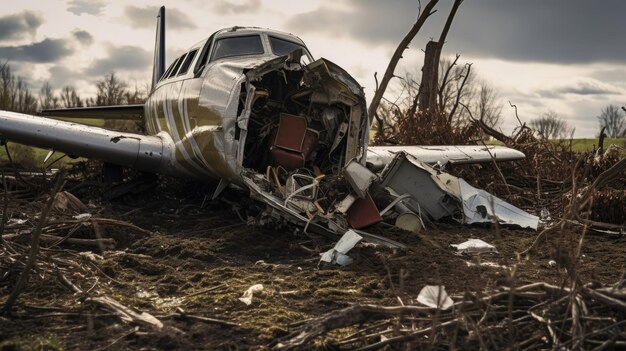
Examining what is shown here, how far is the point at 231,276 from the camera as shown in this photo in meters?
5.88

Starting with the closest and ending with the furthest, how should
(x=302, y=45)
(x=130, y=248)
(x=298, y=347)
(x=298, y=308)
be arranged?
(x=298, y=347)
(x=298, y=308)
(x=130, y=248)
(x=302, y=45)

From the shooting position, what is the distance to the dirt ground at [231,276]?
4.14 meters

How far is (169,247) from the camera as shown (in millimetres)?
6988

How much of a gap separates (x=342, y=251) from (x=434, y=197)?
123 inches

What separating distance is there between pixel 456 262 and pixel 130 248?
3.31 metres

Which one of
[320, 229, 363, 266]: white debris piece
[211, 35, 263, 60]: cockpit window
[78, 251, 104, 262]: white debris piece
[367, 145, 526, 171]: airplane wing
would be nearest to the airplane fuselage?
[211, 35, 263, 60]: cockpit window

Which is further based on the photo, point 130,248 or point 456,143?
point 456,143

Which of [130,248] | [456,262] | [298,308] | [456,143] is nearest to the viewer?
[298,308]

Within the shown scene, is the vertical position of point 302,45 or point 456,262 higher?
point 302,45

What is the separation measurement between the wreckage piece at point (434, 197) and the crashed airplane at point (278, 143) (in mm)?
15

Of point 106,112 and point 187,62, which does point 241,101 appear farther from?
point 106,112

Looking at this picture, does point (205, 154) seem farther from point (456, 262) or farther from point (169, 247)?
point (456, 262)

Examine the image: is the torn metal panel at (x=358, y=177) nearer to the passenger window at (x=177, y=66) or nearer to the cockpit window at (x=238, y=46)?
the cockpit window at (x=238, y=46)

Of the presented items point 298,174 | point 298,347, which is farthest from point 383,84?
point 298,347
